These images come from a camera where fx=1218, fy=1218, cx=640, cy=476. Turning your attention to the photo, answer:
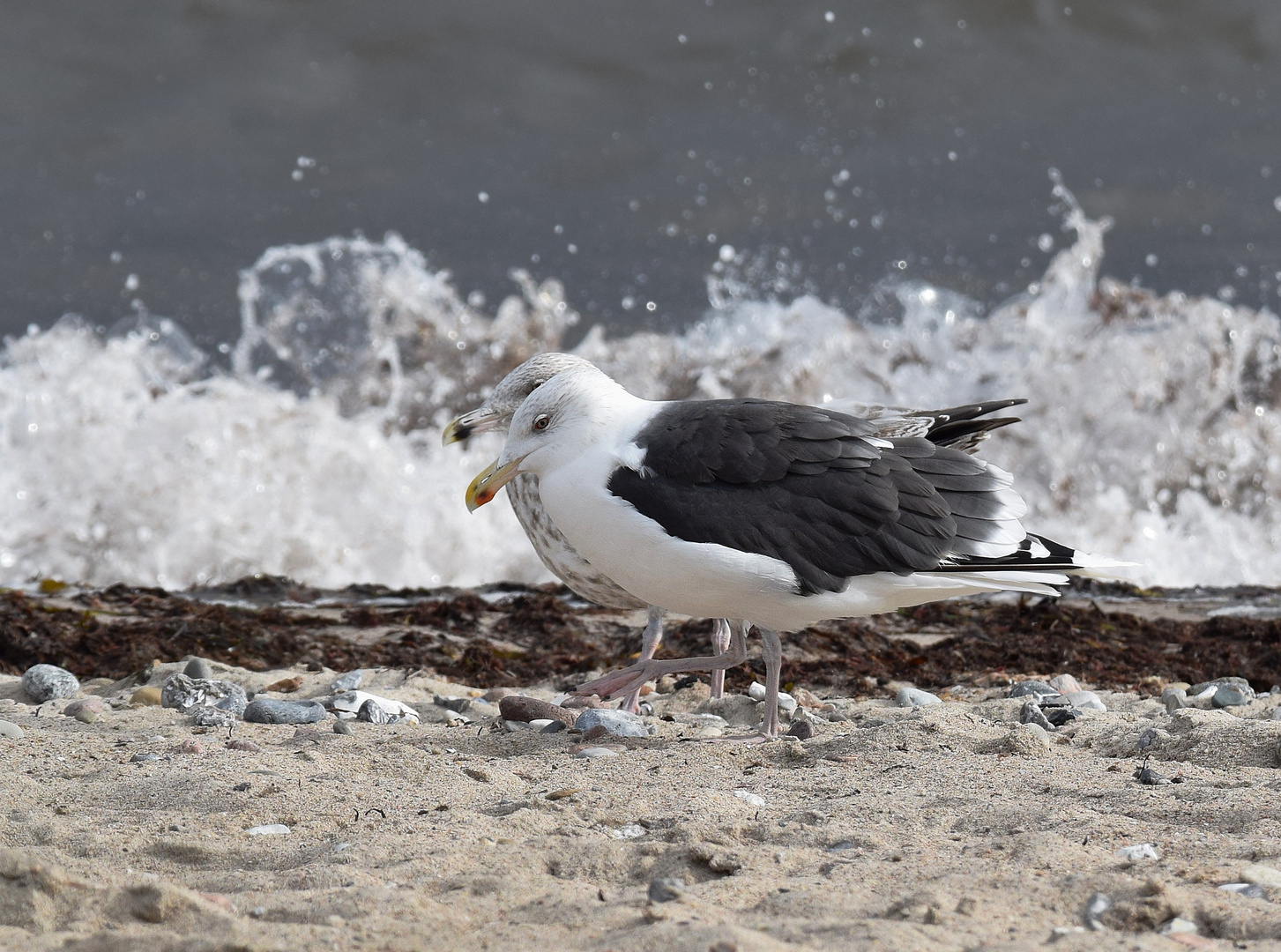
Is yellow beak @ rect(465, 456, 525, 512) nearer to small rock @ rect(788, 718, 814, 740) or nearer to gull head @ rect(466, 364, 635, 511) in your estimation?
gull head @ rect(466, 364, 635, 511)

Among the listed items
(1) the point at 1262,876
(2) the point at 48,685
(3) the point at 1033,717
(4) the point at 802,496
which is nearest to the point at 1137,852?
(1) the point at 1262,876

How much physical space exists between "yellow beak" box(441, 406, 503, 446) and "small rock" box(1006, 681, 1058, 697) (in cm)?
217

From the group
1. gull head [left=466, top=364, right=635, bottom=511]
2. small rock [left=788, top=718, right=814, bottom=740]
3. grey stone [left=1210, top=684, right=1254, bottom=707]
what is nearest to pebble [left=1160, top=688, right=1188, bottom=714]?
grey stone [left=1210, top=684, right=1254, bottom=707]

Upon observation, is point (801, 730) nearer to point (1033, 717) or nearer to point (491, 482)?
point (1033, 717)

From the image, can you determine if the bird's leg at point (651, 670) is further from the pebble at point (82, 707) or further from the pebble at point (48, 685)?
the pebble at point (48, 685)

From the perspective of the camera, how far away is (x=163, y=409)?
33.2ft

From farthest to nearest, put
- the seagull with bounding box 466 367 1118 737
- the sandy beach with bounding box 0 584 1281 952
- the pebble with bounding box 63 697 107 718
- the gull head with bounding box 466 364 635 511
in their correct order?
the pebble with bounding box 63 697 107 718, the gull head with bounding box 466 364 635 511, the seagull with bounding box 466 367 1118 737, the sandy beach with bounding box 0 584 1281 952

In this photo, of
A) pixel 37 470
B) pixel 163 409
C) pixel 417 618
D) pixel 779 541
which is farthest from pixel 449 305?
Answer: pixel 779 541

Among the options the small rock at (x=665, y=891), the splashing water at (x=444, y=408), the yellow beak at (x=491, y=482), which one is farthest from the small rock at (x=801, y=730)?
the splashing water at (x=444, y=408)

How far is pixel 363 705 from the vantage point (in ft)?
13.1

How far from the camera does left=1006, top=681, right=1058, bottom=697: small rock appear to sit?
14.2ft

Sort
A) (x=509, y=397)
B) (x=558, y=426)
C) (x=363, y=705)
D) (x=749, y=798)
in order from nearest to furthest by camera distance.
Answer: (x=749, y=798), (x=558, y=426), (x=363, y=705), (x=509, y=397)

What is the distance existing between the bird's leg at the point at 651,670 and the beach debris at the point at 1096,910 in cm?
172

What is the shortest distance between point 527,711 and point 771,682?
30.1 inches
